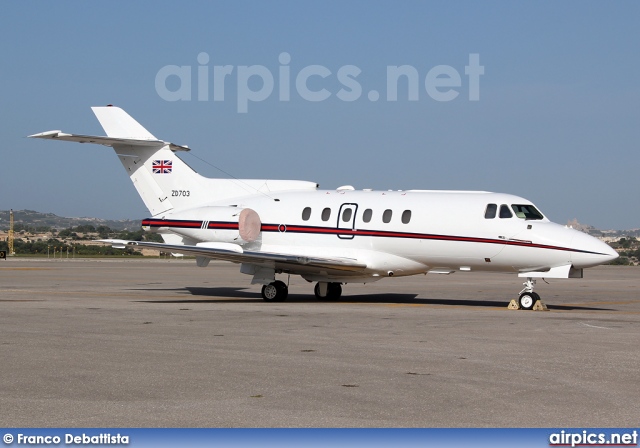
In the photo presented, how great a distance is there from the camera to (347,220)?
25328mm

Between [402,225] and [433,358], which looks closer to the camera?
[433,358]

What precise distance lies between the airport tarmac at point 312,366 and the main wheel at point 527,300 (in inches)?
18.4

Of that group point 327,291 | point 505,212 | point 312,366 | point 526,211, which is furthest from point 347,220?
point 312,366

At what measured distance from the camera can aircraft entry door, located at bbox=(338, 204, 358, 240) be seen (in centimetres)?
2519

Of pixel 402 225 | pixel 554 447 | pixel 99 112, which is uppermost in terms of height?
pixel 99 112

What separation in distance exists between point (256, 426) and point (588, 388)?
4.12 metres

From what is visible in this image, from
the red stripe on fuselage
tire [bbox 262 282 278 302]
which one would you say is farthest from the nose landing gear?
tire [bbox 262 282 278 302]

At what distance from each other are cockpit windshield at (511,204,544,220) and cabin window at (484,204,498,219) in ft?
1.52

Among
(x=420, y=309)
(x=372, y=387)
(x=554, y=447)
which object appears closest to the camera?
(x=554, y=447)

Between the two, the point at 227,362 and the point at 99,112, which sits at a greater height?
the point at 99,112

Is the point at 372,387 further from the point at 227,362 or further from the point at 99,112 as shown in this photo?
the point at 99,112

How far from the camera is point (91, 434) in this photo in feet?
25.3

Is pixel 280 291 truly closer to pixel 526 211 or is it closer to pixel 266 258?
pixel 266 258

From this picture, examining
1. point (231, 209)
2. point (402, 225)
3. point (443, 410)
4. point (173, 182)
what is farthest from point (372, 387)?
point (173, 182)
